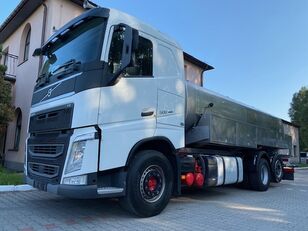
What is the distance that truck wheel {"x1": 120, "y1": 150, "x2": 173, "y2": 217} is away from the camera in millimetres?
5344

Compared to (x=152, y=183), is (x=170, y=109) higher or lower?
higher

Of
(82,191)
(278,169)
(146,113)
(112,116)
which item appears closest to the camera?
(82,191)

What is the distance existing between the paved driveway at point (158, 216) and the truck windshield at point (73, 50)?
7.86 ft

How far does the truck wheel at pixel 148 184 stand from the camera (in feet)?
17.5

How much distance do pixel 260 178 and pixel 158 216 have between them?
5.55 metres

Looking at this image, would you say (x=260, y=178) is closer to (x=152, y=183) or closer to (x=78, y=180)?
(x=152, y=183)

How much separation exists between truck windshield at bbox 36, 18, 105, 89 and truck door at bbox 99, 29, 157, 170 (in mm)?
277

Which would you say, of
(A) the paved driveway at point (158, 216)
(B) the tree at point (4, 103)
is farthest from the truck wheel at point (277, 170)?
(B) the tree at point (4, 103)

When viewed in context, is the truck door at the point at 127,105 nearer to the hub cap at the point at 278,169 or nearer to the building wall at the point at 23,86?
the hub cap at the point at 278,169

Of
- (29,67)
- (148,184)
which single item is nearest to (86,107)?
(148,184)

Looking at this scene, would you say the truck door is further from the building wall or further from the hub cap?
the building wall

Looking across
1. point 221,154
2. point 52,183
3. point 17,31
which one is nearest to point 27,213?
point 52,183

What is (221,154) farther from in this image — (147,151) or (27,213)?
(27,213)

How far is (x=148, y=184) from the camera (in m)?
5.71
